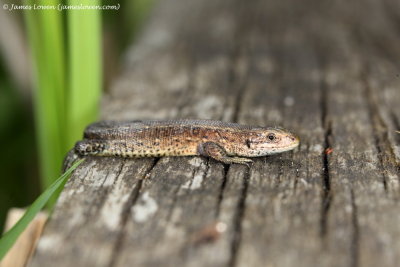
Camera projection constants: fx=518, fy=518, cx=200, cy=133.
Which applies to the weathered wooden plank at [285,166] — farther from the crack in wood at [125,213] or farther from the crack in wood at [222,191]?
the crack in wood at [125,213]

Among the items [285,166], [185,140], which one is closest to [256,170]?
[285,166]

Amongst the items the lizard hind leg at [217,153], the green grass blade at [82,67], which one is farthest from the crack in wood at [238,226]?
the green grass blade at [82,67]

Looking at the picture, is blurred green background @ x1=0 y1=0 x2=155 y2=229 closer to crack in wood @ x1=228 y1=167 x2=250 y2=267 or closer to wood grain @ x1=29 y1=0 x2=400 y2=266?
wood grain @ x1=29 y1=0 x2=400 y2=266

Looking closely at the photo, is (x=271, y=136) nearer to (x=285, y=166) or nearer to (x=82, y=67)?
(x=285, y=166)

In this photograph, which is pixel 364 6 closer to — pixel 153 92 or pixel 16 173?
pixel 153 92

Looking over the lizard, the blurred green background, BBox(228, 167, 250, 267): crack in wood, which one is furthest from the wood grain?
the blurred green background

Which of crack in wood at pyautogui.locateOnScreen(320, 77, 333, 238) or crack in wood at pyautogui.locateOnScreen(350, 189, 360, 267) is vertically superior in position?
crack in wood at pyautogui.locateOnScreen(350, 189, 360, 267)

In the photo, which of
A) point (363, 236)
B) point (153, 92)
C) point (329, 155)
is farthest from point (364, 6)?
point (363, 236)
